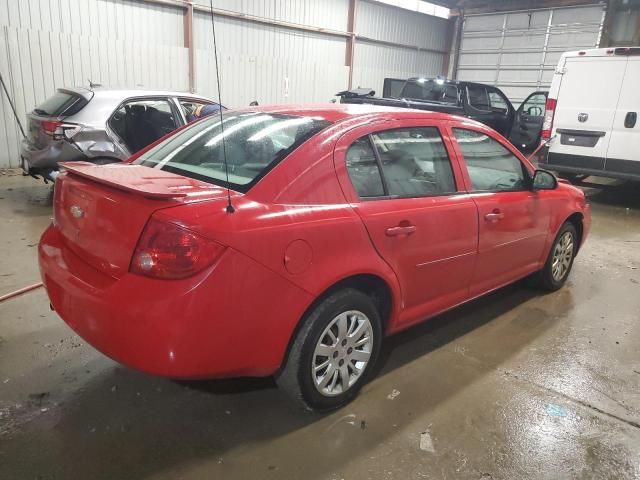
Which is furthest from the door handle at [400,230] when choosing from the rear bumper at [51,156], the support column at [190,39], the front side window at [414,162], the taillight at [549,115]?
the support column at [190,39]

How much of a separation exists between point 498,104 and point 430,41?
20.4 ft

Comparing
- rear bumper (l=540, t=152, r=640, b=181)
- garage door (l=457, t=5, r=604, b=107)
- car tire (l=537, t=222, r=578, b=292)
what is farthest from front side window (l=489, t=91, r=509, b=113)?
car tire (l=537, t=222, r=578, b=292)

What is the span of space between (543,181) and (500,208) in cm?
68

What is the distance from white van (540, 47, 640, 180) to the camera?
7.01m

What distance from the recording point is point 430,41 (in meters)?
16.3

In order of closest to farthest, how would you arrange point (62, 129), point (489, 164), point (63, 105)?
point (489, 164) → point (62, 129) → point (63, 105)

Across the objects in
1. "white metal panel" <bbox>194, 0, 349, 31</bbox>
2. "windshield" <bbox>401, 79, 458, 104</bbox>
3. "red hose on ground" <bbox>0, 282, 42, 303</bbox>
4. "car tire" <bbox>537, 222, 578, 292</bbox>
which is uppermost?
"white metal panel" <bbox>194, 0, 349, 31</bbox>

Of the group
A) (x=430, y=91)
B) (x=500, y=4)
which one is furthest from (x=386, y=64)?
(x=430, y=91)

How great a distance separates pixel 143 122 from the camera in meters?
6.07

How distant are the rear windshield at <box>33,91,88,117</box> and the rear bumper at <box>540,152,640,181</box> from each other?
6.87 metres

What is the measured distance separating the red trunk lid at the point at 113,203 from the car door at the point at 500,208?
5.61ft

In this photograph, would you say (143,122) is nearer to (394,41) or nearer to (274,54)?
(274,54)

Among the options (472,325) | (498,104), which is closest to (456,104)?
(498,104)

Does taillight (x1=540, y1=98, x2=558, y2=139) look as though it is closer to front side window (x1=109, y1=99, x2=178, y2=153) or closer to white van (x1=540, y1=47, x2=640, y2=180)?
white van (x1=540, y1=47, x2=640, y2=180)
